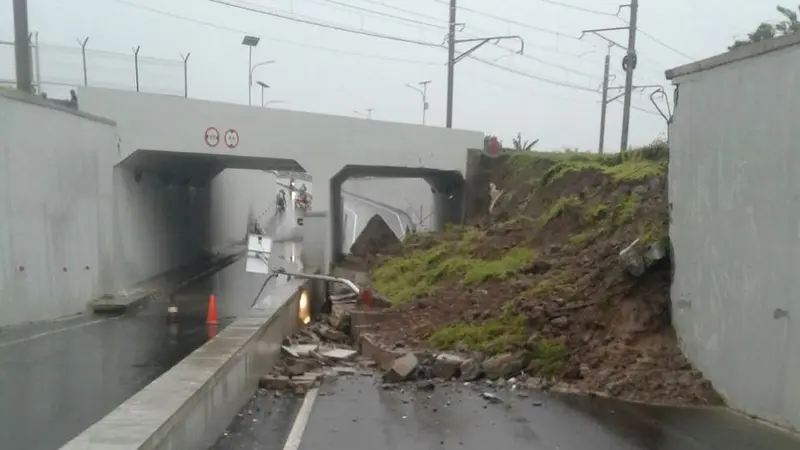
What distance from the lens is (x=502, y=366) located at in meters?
10.5

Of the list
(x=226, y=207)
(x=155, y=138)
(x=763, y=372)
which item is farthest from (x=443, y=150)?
(x=226, y=207)

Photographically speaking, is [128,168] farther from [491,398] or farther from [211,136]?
[491,398]

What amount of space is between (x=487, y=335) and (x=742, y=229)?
452cm

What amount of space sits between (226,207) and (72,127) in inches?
1029

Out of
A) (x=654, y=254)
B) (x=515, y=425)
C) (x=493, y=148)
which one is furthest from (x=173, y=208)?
(x=515, y=425)

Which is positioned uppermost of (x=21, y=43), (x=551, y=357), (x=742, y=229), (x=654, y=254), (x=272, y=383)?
(x=21, y=43)

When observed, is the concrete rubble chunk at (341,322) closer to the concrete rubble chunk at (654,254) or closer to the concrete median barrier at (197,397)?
the concrete median barrier at (197,397)

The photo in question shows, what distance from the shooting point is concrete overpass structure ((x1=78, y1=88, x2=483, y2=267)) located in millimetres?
20484

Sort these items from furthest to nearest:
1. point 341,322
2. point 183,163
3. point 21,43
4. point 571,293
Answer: point 183,163, point 21,43, point 341,322, point 571,293

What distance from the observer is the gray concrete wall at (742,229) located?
7438 millimetres

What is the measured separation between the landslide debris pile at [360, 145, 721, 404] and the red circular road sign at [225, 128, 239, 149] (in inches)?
246

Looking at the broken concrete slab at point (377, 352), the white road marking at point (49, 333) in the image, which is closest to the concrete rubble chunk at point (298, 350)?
the broken concrete slab at point (377, 352)

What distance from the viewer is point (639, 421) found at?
8211mm

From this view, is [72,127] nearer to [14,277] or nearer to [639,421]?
[14,277]
